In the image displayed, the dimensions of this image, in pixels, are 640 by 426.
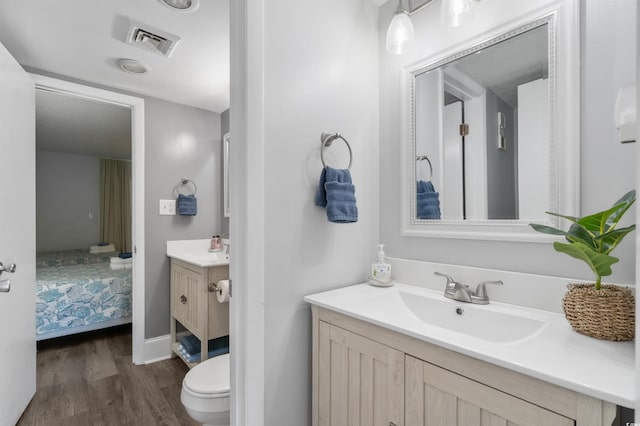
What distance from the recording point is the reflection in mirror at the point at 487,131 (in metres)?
1.03

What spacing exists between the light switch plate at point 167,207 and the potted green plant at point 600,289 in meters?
2.61

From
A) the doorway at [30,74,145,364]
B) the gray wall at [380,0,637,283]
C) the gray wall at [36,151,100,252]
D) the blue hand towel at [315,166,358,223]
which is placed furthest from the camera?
the gray wall at [36,151,100,252]

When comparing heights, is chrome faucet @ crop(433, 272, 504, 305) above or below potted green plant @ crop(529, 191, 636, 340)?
below

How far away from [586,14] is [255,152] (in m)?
1.16

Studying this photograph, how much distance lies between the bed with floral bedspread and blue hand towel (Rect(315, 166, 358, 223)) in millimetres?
2757

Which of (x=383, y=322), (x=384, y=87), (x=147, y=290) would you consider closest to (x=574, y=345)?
(x=383, y=322)

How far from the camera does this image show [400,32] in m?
1.27

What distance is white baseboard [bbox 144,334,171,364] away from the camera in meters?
2.40

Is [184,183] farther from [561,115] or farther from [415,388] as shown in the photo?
[561,115]

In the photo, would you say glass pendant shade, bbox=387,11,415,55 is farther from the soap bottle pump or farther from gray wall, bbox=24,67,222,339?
gray wall, bbox=24,67,222,339

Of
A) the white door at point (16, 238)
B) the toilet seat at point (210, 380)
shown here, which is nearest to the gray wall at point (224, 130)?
the white door at point (16, 238)

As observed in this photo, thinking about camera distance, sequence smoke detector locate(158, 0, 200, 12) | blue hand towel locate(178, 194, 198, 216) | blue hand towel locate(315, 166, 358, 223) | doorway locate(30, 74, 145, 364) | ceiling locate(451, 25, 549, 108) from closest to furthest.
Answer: ceiling locate(451, 25, 549, 108), blue hand towel locate(315, 166, 358, 223), smoke detector locate(158, 0, 200, 12), doorway locate(30, 74, 145, 364), blue hand towel locate(178, 194, 198, 216)

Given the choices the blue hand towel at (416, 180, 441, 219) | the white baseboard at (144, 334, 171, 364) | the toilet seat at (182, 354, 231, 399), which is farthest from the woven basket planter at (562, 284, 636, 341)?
the white baseboard at (144, 334, 171, 364)

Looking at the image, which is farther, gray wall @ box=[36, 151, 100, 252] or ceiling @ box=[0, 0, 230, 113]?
gray wall @ box=[36, 151, 100, 252]
